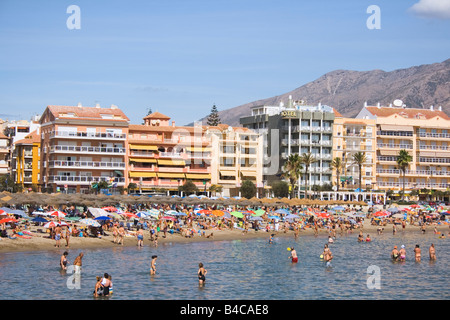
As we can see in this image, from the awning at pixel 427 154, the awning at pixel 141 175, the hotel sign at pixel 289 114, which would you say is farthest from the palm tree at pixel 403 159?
the awning at pixel 141 175

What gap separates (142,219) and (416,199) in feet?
197

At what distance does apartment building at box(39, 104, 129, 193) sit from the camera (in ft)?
279

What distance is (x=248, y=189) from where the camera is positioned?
90.9m

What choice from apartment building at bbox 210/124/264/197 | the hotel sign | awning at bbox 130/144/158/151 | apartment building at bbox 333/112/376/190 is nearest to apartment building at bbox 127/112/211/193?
awning at bbox 130/144/158/151

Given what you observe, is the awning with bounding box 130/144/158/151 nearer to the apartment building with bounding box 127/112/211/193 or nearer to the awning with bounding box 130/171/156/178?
the apartment building with bounding box 127/112/211/193

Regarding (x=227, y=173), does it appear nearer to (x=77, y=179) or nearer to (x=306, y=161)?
(x=306, y=161)

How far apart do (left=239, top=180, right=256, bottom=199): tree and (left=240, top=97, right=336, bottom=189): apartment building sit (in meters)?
8.26

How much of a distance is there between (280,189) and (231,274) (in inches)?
2150

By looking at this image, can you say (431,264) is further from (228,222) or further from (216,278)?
(228,222)

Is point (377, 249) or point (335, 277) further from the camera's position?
point (377, 249)

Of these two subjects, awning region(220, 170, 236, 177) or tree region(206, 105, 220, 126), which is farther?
tree region(206, 105, 220, 126)

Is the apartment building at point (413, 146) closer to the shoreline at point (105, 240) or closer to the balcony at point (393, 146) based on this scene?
the balcony at point (393, 146)

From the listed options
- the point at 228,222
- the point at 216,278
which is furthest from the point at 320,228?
the point at 216,278
